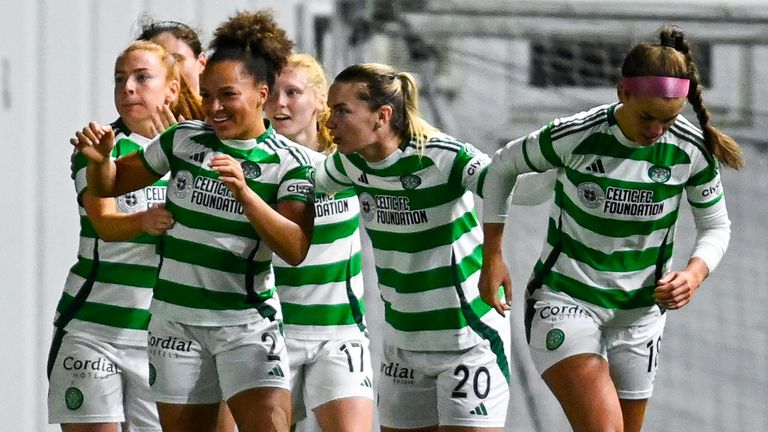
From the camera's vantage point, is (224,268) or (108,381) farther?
(108,381)

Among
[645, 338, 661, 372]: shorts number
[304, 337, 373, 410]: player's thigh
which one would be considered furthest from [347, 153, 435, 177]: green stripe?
[645, 338, 661, 372]: shorts number

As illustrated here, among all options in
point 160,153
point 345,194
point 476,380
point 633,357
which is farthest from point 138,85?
point 633,357

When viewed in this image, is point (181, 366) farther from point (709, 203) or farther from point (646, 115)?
point (709, 203)

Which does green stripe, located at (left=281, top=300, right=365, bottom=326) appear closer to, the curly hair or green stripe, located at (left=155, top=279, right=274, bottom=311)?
green stripe, located at (left=155, top=279, right=274, bottom=311)

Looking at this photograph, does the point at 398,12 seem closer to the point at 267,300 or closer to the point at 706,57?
the point at 706,57

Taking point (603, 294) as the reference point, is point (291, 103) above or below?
above

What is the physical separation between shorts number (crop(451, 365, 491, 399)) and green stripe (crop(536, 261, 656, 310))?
327 millimetres

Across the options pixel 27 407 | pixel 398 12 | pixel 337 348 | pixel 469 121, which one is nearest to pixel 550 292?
pixel 337 348

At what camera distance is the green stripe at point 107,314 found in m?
4.66

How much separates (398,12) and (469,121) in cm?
142

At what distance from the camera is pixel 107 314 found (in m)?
4.67

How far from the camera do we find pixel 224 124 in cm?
421

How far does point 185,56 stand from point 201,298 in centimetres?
119

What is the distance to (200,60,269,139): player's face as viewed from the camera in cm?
421
